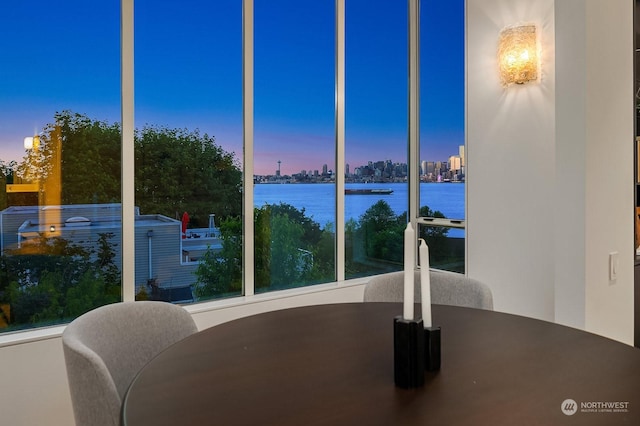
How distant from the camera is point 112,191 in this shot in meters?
2.54

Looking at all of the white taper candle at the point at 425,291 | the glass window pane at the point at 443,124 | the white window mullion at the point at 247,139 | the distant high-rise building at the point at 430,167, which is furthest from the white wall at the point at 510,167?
the white taper candle at the point at 425,291

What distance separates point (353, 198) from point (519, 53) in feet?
4.86

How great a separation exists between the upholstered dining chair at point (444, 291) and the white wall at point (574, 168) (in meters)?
0.48

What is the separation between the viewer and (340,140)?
11.2 feet

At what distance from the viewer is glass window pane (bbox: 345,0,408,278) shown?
3518mm

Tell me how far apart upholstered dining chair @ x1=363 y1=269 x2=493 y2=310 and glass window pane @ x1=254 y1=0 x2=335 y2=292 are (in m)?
1.21

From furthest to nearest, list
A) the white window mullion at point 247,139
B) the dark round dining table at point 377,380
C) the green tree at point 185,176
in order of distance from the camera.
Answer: the white window mullion at point 247,139, the green tree at point 185,176, the dark round dining table at point 377,380

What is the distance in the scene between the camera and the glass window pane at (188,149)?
2664 mm

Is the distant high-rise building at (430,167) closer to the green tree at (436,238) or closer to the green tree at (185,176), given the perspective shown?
the green tree at (436,238)

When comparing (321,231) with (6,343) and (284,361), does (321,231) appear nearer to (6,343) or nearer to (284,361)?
(6,343)

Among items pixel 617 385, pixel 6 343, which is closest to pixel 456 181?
pixel 617 385

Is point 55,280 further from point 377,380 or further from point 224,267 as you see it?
point 377,380

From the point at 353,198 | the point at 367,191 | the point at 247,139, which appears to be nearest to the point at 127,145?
the point at 247,139

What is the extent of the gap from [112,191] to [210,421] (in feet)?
6.46
